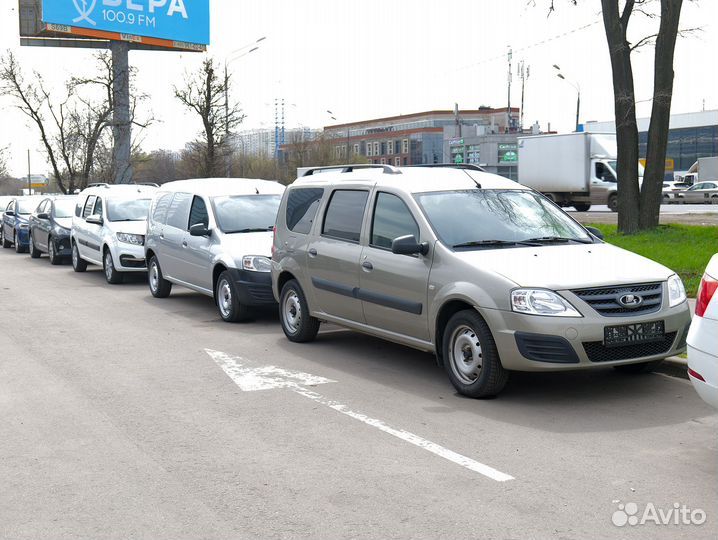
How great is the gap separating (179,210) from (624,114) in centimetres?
958

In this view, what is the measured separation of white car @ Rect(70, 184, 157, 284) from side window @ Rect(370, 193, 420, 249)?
9295 millimetres

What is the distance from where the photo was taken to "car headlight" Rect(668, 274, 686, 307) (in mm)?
7430

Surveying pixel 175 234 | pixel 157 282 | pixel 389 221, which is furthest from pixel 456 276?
pixel 157 282

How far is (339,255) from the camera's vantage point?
924 centimetres

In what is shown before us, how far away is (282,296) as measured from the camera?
1053cm

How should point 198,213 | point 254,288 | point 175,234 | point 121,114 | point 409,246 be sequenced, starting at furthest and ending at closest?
point 121,114
point 175,234
point 198,213
point 254,288
point 409,246

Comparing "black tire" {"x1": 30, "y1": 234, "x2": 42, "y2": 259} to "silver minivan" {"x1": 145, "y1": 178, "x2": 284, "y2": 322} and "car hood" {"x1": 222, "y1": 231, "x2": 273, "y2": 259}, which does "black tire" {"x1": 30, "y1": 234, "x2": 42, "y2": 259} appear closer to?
"silver minivan" {"x1": 145, "y1": 178, "x2": 284, "y2": 322}

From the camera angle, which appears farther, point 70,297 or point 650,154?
point 650,154

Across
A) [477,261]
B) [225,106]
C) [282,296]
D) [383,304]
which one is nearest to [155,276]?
[282,296]

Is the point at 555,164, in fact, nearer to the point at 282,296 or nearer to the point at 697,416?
the point at 282,296

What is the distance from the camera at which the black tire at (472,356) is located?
7254mm

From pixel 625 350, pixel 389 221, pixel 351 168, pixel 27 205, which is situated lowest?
pixel 625 350

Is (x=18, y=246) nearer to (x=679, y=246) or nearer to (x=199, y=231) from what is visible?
(x=199, y=231)

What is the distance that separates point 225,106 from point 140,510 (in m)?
35.7
